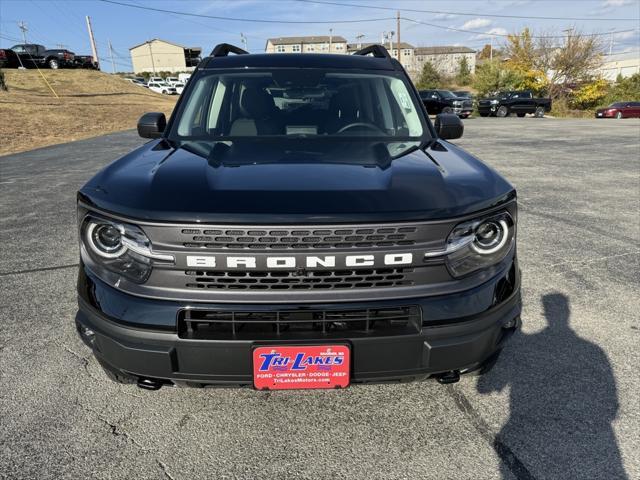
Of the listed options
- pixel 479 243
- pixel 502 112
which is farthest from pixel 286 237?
pixel 502 112


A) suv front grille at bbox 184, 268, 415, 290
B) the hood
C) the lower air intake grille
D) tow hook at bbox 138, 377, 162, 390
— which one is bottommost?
tow hook at bbox 138, 377, 162, 390

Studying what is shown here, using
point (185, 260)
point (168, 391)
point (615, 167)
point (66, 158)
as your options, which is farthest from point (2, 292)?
point (615, 167)

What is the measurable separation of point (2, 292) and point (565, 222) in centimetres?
586

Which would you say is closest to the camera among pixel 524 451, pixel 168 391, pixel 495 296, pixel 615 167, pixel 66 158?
pixel 495 296

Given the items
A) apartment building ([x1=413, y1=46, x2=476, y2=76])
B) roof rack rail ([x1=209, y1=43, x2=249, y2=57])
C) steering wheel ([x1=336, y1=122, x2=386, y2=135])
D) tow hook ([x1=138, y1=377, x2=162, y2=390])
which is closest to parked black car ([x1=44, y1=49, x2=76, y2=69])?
roof rack rail ([x1=209, y1=43, x2=249, y2=57])

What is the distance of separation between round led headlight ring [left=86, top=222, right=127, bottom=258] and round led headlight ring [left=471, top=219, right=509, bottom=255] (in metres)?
1.44

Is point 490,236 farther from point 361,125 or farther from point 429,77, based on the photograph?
point 429,77

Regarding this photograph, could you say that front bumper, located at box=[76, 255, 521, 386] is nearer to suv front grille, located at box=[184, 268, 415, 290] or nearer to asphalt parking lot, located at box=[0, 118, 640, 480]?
suv front grille, located at box=[184, 268, 415, 290]

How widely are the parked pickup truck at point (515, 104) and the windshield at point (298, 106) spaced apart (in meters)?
29.4

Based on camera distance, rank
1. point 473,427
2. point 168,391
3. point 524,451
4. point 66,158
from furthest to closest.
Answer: point 66,158 < point 168,391 < point 473,427 < point 524,451

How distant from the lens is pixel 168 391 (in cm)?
254

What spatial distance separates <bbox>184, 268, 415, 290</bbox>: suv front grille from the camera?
5.88 ft

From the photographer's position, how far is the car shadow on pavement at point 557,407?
2.04 meters

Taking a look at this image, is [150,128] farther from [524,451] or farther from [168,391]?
[524,451]
